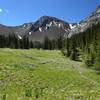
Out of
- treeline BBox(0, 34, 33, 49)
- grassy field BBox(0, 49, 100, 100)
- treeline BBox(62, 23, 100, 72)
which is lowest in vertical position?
grassy field BBox(0, 49, 100, 100)

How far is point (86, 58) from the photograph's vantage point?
6322cm

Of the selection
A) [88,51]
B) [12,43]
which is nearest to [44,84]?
[88,51]

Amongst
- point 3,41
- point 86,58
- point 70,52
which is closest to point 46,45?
point 3,41

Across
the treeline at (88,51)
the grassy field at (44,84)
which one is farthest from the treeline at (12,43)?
the grassy field at (44,84)

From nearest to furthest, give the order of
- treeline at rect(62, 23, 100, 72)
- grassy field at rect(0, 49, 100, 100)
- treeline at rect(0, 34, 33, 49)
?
grassy field at rect(0, 49, 100, 100)
treeline at rect(62, 23, 100, 72)
treeline at rect(0, 34, 33, 49)

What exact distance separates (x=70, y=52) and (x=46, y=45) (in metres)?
102

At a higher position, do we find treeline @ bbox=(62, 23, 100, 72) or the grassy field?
treeline @ bbox=(62, 23, 100, 72)

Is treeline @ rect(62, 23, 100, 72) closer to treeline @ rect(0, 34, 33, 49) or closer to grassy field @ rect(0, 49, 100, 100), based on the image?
grassy field @ rect(0, 49, 100, 100)

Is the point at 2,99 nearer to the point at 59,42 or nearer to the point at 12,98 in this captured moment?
the point at 12,98

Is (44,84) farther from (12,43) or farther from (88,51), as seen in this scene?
(12,43)

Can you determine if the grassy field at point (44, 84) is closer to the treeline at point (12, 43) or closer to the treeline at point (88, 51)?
the treeline at point (88, 51)

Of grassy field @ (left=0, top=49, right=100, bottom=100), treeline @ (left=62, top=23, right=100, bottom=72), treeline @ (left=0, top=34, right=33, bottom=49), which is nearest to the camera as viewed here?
grassy field @ (left=0, top=49, right=100, bottom=100)

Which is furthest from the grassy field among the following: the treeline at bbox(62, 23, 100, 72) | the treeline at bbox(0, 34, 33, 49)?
the treeline at bbox(0, 34, 33, 49)

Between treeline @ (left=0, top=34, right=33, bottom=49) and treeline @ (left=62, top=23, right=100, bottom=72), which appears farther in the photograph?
treeline @ (left=0, top=34, right=33, bottom=49)
